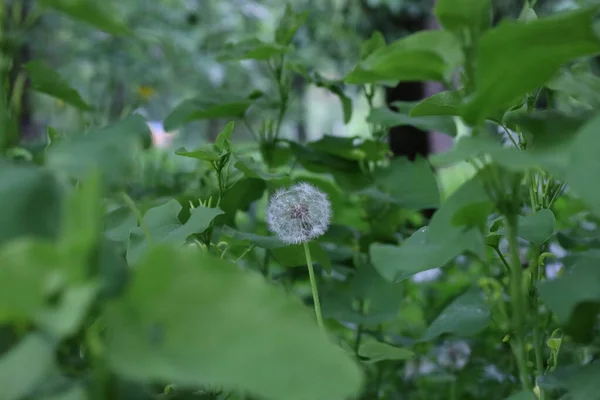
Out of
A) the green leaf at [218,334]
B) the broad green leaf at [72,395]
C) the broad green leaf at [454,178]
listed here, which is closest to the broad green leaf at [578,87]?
the green leaf at [218,334]

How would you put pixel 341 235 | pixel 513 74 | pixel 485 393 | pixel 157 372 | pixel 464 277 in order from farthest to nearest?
pixel 464 277 < pixel 485 393 < pixel 341 235 < pixel 513 74 < pixel 157 372

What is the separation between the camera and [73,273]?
1.05ft

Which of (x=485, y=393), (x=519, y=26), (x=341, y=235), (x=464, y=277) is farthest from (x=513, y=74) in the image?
(x=464, y=277)

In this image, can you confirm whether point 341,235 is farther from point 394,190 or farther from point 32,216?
point 32,216

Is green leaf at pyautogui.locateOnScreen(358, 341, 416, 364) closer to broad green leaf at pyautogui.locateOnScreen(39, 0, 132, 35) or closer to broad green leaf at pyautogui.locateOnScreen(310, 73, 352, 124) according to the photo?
broad green leaf at pyautogui.locateOnScreen(39, 0, 132, 35)

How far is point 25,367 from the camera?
0.31 metres

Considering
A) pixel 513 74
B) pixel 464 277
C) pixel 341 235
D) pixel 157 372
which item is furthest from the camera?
pixel 464 277

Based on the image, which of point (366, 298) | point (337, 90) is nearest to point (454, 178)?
point (337, 90)

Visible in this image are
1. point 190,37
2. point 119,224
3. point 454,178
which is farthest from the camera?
point 190,37

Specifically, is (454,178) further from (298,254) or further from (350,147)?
(298,254)

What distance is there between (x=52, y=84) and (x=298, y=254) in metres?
0.35

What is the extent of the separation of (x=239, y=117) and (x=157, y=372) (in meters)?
0.77

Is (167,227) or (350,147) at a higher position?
(167,227)

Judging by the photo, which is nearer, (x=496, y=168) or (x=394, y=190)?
(x=496, y=168)
